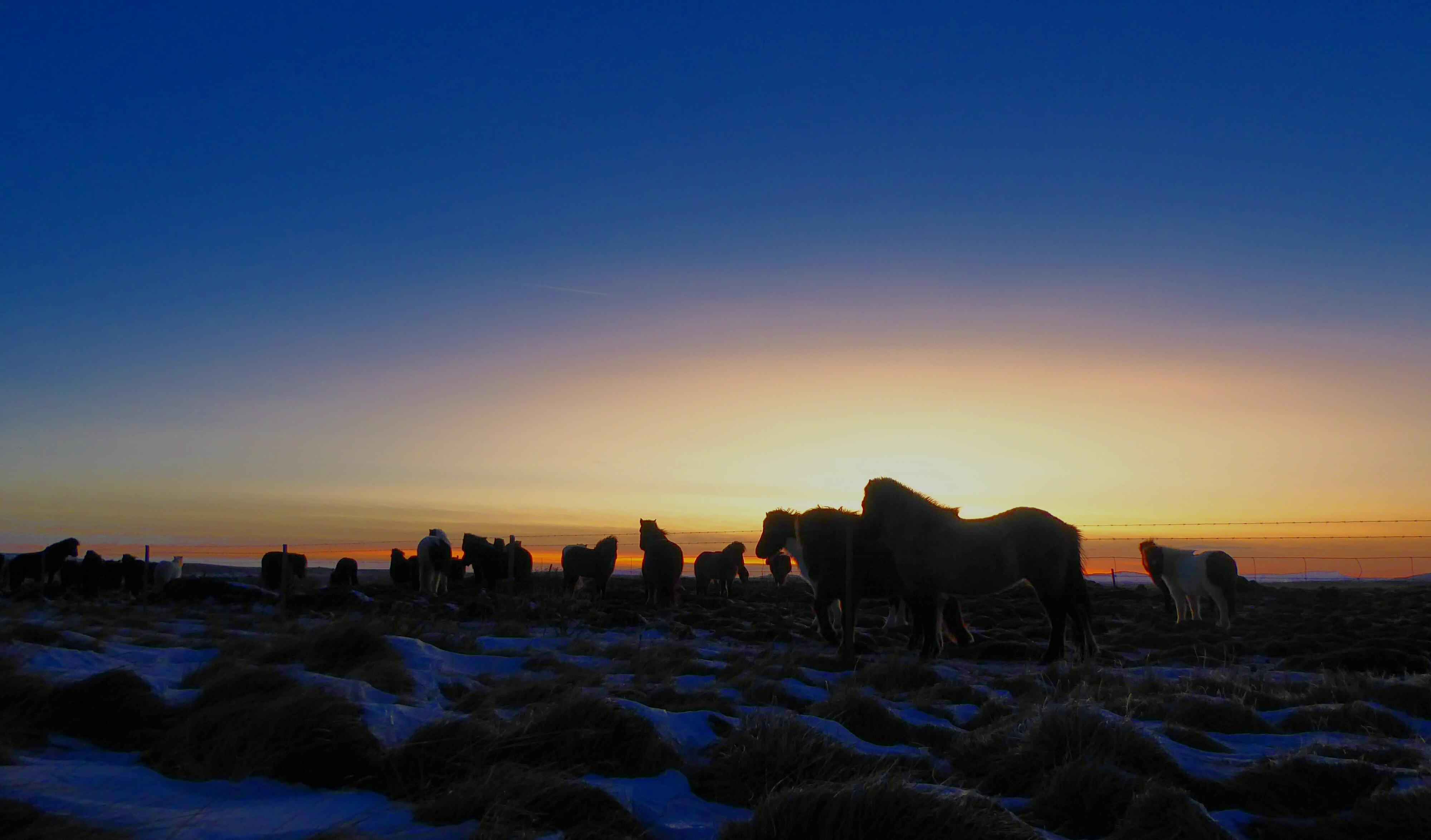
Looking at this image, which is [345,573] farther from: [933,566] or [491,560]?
[933,566]

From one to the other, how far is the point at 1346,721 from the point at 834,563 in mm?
8218

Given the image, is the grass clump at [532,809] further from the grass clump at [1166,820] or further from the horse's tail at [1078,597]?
the horse's tail at [1078,597]

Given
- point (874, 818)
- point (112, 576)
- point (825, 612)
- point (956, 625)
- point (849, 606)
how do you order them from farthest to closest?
point (112, 576) → point (825, 612) → point (956, 625) → point (849, 606) → point (874, 818)

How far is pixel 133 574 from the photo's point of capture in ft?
88.4

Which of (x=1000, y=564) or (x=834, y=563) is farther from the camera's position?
(x=834, y=563)

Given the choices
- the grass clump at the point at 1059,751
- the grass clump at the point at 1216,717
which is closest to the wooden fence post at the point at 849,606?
the grass clump at the point at 1216,717

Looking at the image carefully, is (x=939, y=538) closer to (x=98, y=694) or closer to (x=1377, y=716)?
(x=1377, y=716)

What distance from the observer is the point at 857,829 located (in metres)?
3.72

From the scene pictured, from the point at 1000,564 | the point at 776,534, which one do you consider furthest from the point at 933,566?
the point at 776,534

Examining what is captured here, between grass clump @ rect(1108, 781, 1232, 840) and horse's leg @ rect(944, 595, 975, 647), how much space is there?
8.80m

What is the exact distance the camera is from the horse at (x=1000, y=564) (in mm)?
11789

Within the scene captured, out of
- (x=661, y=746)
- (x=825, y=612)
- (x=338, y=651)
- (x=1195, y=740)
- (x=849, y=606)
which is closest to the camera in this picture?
(x=661, y=746)

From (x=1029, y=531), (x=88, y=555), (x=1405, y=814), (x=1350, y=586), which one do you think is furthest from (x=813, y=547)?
(x=1350, y=586)

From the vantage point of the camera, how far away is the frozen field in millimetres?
3930
